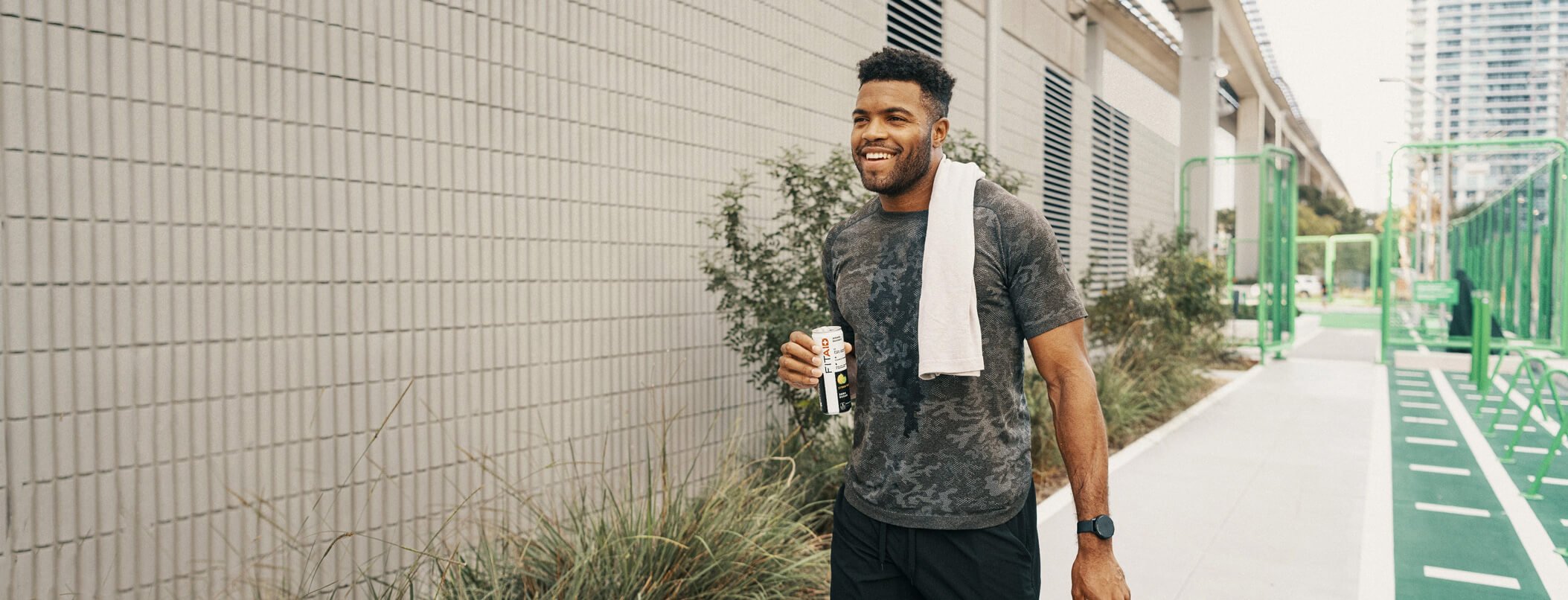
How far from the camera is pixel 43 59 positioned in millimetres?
3020

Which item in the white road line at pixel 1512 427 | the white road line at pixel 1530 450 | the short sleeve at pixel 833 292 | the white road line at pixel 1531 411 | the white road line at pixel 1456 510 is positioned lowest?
the white road line at pixel 1456 510

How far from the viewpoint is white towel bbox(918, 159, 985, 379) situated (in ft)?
7.00

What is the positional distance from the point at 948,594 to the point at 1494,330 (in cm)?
1583

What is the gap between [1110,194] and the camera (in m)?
14.5

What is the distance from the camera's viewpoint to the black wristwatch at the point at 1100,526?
2.07 meters

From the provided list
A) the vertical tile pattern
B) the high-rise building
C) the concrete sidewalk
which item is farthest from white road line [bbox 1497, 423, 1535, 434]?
the high-rise building

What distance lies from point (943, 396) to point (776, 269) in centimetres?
335

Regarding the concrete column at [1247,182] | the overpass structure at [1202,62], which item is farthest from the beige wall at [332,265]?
the concrete column at [1247,182]

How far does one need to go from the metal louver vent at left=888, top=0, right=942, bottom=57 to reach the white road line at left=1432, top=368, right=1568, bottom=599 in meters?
5.02

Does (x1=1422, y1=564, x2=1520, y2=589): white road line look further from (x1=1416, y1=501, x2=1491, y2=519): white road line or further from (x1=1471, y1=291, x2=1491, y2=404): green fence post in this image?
(x1=1471, y1=291, x2=1491, y2=404): green fence post

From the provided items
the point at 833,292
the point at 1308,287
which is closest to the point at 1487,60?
the point at 1308,287

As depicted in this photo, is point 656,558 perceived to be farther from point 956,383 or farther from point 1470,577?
point 1470,577

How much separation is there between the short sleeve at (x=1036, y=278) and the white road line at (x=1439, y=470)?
21.4 ft

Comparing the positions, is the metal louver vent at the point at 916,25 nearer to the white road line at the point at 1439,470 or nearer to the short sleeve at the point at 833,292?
the white road line at the point at 1439,470
